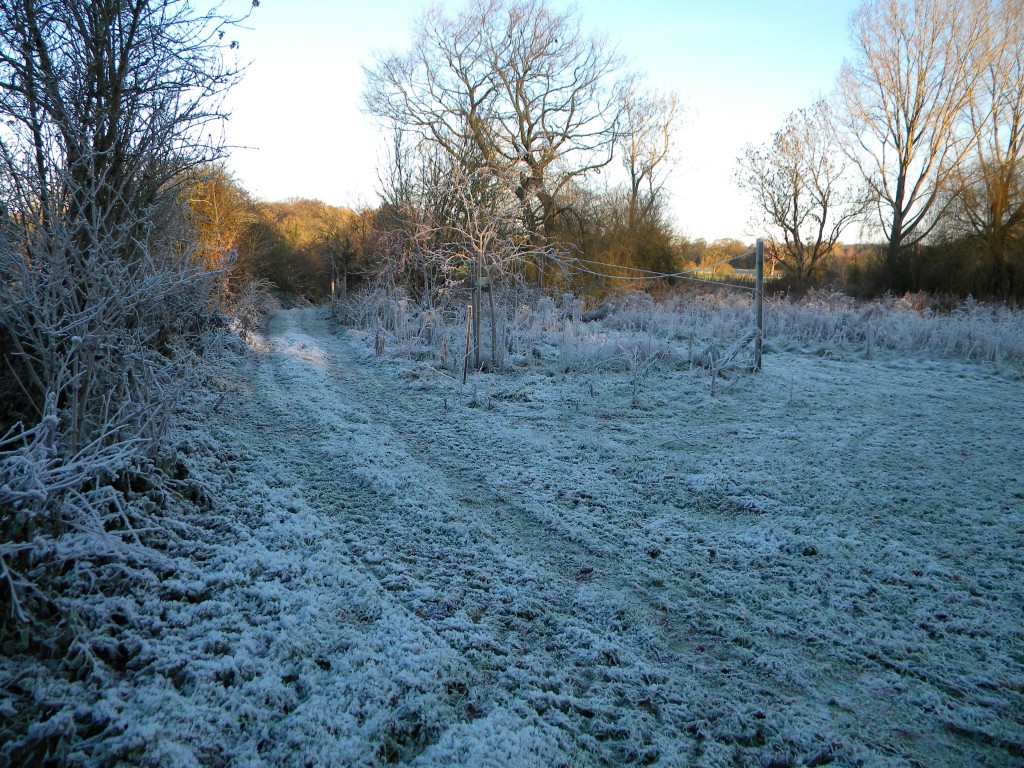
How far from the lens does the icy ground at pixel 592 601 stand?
2.02m

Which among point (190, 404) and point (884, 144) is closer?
point (190, 404)

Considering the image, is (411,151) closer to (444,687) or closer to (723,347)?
(723,347)

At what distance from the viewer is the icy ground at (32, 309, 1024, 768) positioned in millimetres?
2021

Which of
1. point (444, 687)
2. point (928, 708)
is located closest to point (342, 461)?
point (444, 687)

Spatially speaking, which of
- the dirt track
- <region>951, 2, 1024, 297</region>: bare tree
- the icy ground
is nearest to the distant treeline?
<region>951, 2, 1024, 297</region>: bare tree

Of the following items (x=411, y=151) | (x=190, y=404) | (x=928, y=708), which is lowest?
(x=928, y=708)

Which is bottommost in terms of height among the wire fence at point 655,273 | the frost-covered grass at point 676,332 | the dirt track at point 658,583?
the dirt track at point 658,583

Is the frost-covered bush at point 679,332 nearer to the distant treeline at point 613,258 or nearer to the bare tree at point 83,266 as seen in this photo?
the distant treeline at point 613,258

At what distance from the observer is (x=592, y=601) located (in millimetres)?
2867

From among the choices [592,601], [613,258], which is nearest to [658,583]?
[592,601]

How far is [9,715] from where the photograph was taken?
1827 mm

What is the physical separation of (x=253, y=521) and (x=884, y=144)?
24116mm

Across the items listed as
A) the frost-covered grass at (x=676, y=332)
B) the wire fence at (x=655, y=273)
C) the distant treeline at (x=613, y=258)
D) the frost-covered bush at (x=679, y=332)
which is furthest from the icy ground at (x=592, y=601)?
the distant treeline at (x=613, y=258)

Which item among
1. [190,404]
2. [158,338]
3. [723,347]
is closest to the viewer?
[190,404]
